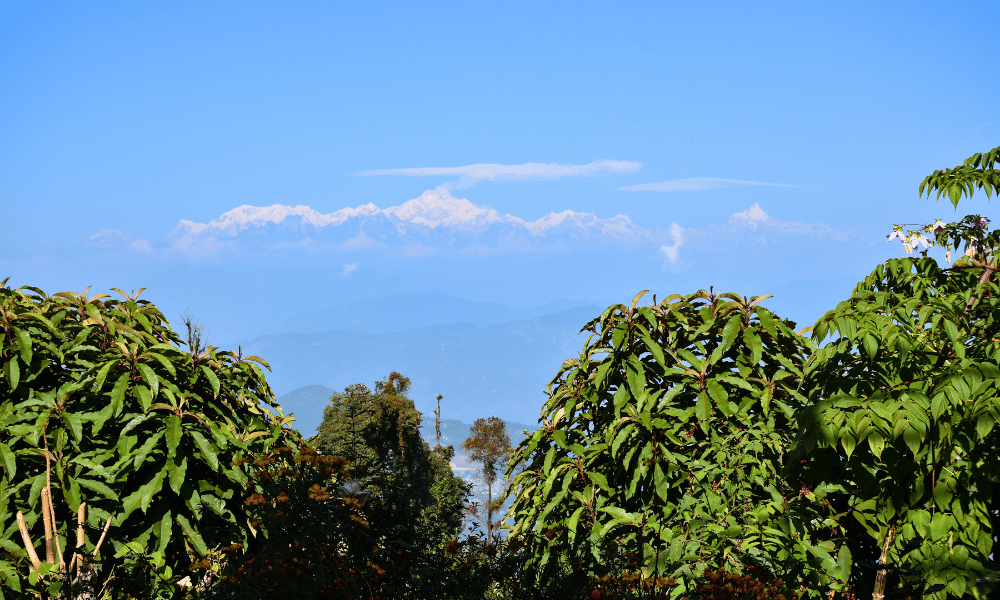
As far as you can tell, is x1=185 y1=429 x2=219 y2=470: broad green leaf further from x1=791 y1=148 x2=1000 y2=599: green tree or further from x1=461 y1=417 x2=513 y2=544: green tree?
x1=461 y1=417 x2=513 y2=544: green tree

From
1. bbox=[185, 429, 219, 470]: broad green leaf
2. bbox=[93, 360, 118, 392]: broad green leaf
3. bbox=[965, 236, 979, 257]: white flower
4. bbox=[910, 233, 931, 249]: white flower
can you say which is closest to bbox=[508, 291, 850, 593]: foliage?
bbox=[185, 429, 219, 470]: broad green leaf

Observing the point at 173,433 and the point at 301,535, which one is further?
the point at 301,535

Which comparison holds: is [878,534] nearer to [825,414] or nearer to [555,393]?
[825,414]

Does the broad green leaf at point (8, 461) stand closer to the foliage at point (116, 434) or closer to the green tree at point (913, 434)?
the foliage at point (116, 434)

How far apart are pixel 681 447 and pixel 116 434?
2.67 m

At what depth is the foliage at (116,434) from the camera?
3.03 metres

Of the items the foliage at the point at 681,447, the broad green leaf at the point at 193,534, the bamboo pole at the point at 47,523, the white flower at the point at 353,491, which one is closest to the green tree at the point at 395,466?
the white flower at the point at 353,491

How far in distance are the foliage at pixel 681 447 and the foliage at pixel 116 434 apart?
1491 mm

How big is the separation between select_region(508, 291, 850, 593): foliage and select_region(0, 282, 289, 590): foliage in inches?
58.7

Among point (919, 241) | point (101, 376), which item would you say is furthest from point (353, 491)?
point (919, 241)

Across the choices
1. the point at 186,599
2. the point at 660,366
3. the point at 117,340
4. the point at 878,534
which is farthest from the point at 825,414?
the point at 117,340

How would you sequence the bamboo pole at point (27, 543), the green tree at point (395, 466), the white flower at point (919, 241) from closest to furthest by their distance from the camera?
the bamboo pole at point (27, 543) < the green tree at point (395, 466) < the white flower at point (919, 241)

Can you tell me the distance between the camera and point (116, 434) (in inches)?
130

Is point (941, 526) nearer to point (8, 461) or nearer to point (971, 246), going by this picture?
point (971, 246)
